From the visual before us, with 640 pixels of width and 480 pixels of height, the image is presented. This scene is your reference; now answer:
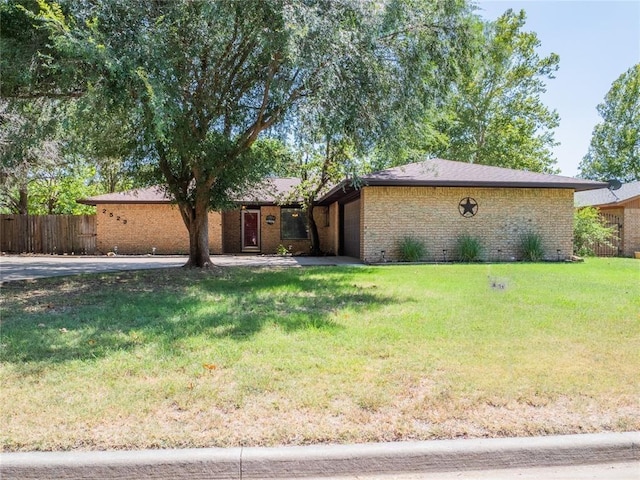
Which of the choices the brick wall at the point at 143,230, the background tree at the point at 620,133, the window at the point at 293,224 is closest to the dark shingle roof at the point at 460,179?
the window at the point at 293,224

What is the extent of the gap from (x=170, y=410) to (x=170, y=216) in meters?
Answer: 19.8

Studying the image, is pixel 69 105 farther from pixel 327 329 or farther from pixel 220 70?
pixel 327 329

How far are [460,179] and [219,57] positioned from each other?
915cm

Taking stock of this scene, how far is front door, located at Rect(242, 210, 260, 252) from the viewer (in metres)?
23.0

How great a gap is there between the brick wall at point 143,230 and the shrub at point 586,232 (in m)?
15.4

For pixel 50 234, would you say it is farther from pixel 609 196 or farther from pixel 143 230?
pixel 609 196

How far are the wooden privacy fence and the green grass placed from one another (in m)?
15.3

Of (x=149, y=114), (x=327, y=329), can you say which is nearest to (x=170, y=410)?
(x=327, y=329)

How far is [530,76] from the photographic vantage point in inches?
1228

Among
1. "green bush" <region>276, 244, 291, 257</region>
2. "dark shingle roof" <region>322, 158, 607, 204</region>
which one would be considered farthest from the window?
"dark shingle roof" <region>322, 158, 607, 204</region>

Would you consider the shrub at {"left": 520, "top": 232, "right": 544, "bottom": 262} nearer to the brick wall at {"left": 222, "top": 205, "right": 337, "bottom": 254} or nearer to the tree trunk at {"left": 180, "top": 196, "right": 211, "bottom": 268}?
the brick wall at {"left": 222, "top": 205, "right": 337, "bottom": 254}

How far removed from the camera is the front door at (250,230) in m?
23.0

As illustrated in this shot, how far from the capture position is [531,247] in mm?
16297

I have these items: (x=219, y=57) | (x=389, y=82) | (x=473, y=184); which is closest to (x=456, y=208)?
(x=473, y=184)
